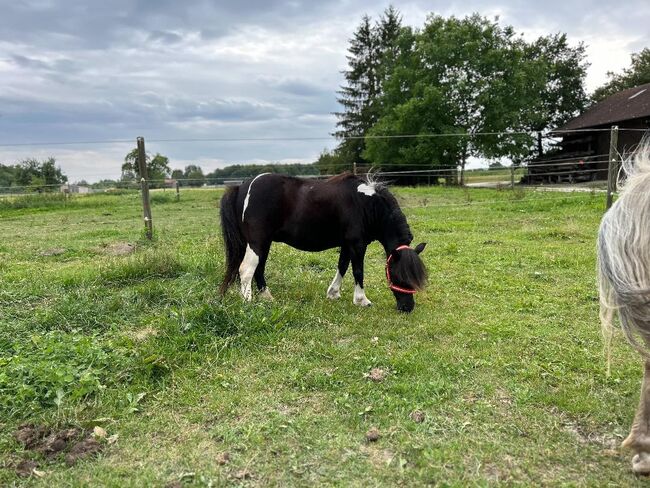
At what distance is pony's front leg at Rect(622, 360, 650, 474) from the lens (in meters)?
2.07

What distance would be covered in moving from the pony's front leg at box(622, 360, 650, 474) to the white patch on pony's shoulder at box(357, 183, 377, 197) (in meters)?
3.04

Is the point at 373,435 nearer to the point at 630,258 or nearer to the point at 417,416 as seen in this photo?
the point at 417,416

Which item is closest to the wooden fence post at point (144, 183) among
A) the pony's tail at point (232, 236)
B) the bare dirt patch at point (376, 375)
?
the pony's tail at point (232, 236)

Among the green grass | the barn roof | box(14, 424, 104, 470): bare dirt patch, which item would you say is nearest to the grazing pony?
the green grass

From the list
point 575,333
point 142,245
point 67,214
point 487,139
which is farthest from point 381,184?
point 487,139

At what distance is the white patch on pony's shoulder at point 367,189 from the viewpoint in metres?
4.75

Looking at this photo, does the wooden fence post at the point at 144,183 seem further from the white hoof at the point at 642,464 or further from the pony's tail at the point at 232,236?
the white hoof at the point at 642,464

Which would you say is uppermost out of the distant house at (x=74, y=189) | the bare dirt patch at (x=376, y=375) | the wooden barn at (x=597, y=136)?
the wooden barn at (x=597, y=136)

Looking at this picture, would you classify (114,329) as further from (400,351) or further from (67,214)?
(67,214)

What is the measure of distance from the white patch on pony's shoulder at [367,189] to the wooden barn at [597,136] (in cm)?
1738

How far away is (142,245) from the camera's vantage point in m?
7.66

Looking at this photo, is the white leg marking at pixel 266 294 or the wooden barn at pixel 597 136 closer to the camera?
the white leg marking at pixel 266 294

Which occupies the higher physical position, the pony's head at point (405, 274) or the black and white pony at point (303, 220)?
the black and white pony at point (303, 220)

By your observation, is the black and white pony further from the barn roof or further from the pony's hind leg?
the barn roof
